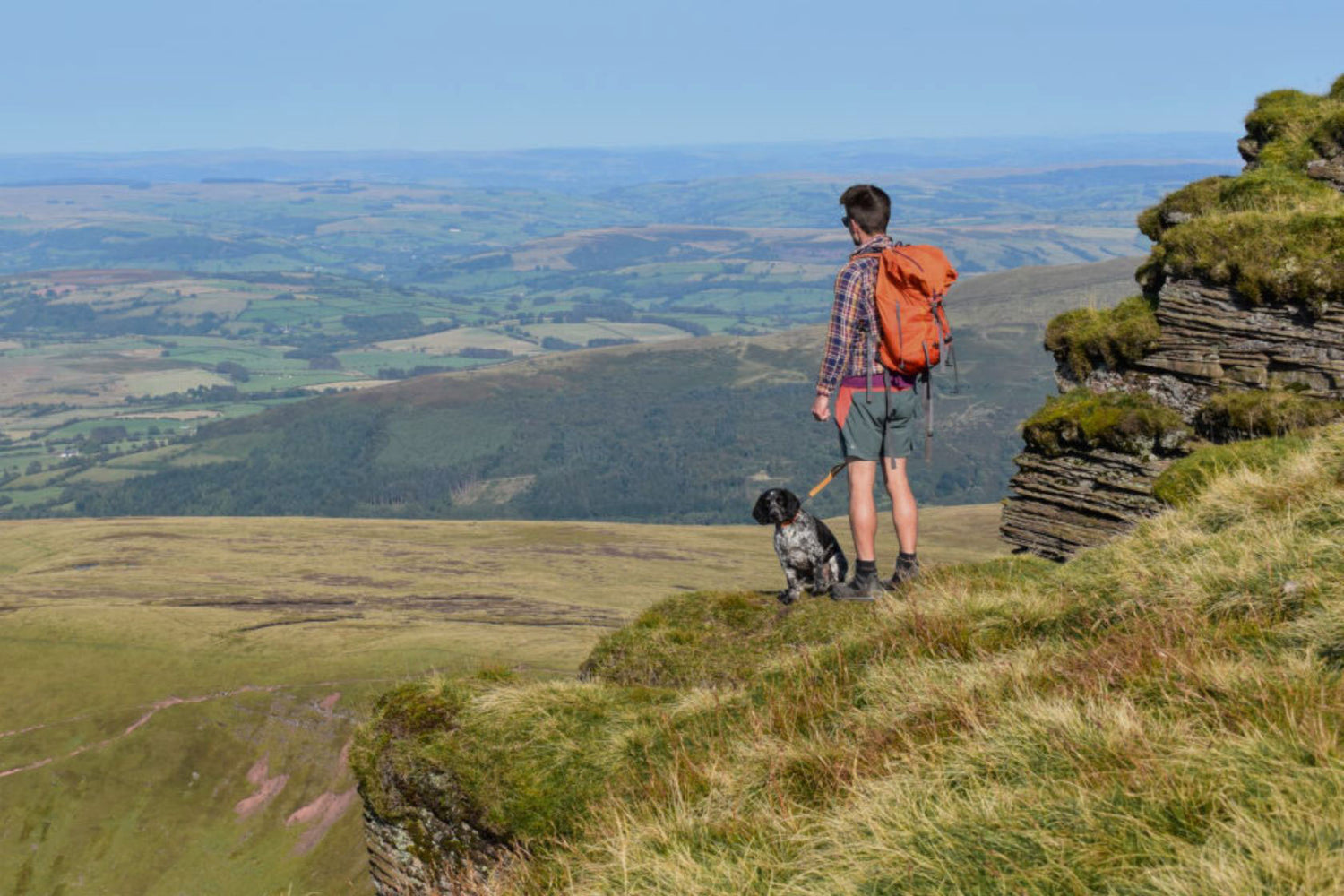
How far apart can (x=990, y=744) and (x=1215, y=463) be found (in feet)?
37.8

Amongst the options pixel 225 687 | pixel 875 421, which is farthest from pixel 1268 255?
pixel 225 687

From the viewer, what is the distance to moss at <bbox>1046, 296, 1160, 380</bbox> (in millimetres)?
20969

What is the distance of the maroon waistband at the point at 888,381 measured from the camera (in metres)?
12.6

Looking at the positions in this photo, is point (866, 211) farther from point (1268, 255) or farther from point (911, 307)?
point (1268, 255)

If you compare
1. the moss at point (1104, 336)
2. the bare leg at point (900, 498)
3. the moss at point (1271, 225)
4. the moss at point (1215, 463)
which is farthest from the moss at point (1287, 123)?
the bare leg at point (900, 498)

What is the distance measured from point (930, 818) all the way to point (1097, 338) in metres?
18.2

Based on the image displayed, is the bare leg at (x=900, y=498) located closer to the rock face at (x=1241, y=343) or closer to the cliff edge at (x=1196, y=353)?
the cliff edge at (x=1196, y=353)

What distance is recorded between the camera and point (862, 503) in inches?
518

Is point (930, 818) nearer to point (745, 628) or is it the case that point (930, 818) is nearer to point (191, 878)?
point (745, 628)

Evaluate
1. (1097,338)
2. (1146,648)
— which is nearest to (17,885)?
(1097,338)

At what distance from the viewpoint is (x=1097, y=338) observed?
70.9ft

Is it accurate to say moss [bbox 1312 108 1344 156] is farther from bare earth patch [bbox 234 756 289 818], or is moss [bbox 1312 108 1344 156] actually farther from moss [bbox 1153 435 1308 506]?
bare earth patch [bbox 234 756 289 818]

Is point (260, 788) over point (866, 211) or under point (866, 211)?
under

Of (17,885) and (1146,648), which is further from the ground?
(1146,648)
